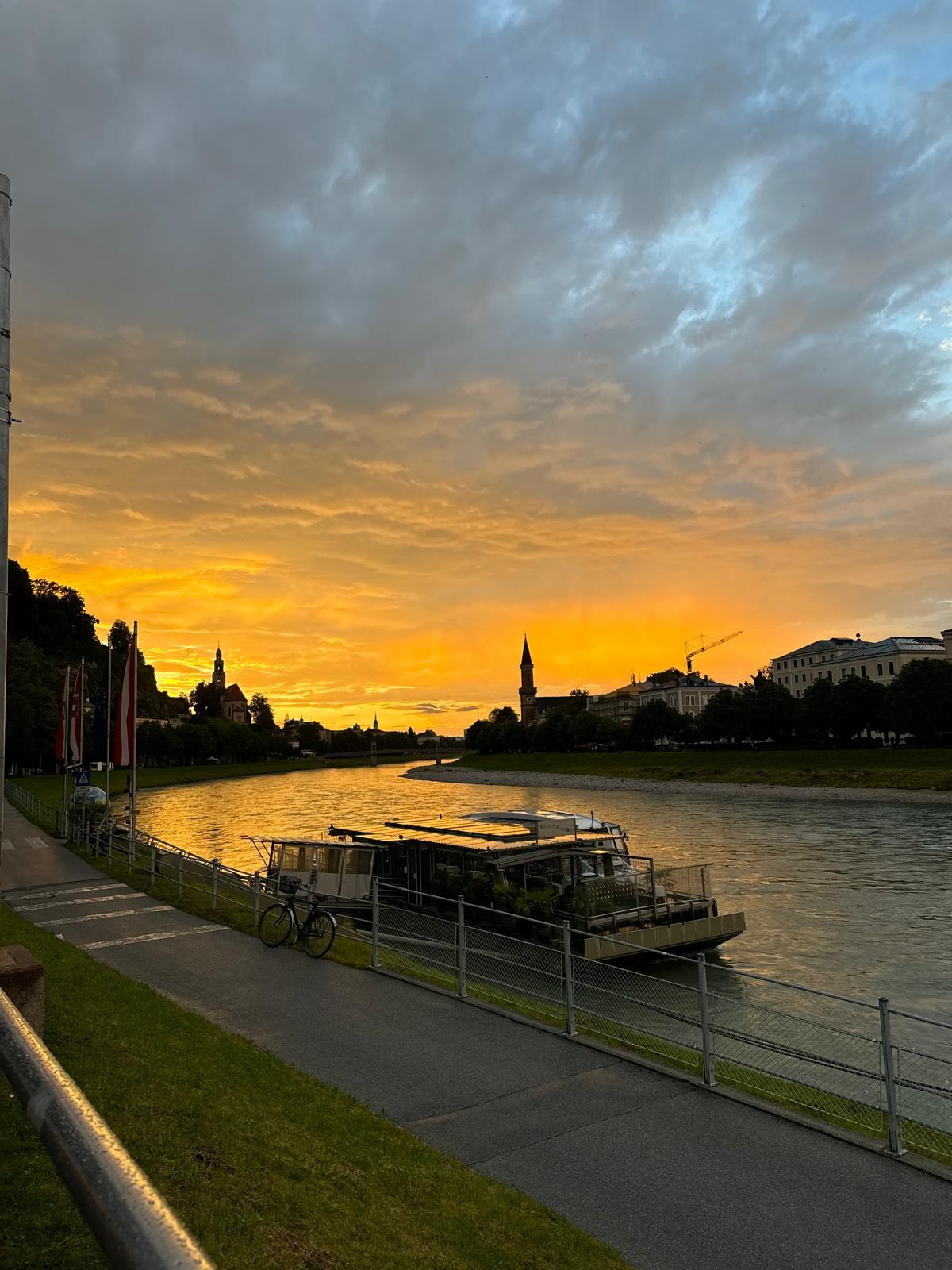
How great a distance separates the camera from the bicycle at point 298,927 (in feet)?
56.4

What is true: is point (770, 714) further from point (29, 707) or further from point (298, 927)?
point (298, 927)

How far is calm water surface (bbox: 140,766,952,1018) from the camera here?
75.3ft

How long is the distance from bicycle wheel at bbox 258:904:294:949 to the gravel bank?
6704cm

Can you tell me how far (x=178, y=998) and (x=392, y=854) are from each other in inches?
679

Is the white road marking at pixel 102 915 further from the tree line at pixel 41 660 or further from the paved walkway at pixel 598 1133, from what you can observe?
the tree line at pixel 41 660

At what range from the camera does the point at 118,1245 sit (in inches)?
66.0

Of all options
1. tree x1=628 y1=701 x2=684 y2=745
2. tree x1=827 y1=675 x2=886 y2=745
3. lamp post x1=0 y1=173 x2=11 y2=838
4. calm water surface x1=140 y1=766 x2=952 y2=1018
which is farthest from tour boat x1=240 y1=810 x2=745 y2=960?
tree x1=628 y1=701 x2=684 y2=745

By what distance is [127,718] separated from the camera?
28016mm

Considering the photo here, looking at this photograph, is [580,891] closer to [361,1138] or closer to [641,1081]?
[641,1081]

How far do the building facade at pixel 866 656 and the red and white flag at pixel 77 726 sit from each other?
143 metres

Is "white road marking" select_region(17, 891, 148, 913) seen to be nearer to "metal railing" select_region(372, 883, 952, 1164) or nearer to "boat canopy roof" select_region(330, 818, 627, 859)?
"metal railing" select_region(372, 883, 952, 1164)

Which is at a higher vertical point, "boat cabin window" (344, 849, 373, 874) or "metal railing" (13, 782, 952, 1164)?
"boat cabin window" (344, 849, 373, 874)

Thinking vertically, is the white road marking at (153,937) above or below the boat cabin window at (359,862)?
below

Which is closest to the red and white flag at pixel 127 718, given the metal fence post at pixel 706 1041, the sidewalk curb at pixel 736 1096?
the sidewalk curb at pixel 736 1096
